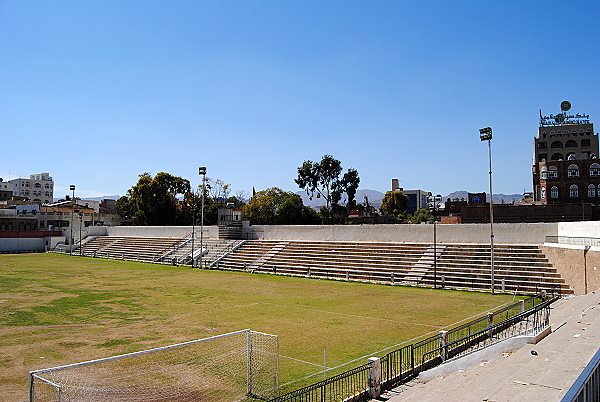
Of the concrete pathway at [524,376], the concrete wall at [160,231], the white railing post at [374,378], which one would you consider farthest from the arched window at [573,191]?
the white railing post at [374,378]

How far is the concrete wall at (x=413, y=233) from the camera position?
39.1 meters

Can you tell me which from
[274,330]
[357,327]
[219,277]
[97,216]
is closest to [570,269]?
[357,327]

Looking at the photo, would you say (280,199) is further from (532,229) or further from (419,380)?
(419,380)

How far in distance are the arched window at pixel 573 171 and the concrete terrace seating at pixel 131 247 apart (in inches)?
2063

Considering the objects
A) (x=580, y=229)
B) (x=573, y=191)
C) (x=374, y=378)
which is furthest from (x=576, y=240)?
(x=573, y=191)

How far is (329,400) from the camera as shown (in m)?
11.6

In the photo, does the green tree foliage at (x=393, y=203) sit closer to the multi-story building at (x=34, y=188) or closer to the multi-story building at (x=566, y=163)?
the multi-story building at (x=566, y=163)

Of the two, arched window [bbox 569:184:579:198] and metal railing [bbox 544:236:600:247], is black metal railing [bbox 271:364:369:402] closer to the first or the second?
metal railing [bbox 544:236:600:247]

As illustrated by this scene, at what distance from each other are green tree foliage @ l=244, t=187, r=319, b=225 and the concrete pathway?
62.0 m

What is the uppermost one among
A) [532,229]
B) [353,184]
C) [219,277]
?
[353,184]

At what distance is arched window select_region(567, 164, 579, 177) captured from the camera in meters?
62.6

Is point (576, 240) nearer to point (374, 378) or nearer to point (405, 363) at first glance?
point (405, 363)

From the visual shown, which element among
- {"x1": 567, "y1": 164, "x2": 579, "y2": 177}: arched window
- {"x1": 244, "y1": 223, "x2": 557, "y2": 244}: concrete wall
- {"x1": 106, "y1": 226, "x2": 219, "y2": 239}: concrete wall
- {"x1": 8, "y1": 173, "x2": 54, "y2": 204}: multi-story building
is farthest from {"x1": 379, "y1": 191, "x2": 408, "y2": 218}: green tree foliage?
{"x1": 8, "y1": 173, "x2": 54, "y2": 204}: multi-story building

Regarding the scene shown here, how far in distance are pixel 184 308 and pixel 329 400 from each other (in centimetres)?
1491
